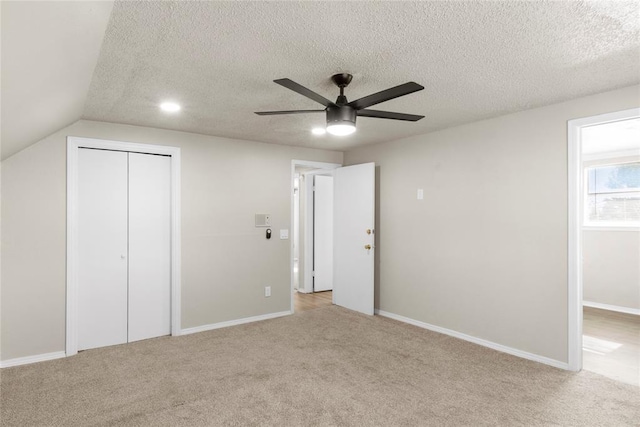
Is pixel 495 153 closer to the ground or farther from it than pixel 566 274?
farther from it

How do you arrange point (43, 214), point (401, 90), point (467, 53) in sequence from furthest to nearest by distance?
point (43, 214)
point (467, 53)
point (401, 90)

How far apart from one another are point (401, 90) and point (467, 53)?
531mm

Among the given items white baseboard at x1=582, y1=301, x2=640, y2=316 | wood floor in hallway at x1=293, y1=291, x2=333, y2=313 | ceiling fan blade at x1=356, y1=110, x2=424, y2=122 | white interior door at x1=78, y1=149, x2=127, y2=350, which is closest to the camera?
ceiling fan blade at x1=356, y1=110, x2=424, y2=122

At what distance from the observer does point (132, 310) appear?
388cm

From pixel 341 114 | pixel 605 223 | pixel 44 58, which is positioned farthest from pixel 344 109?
pixel 605 223

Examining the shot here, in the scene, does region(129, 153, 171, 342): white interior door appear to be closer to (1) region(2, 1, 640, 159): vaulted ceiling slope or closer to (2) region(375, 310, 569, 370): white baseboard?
(1) region(2, 1, 640, 159): vaulted ceiling slope

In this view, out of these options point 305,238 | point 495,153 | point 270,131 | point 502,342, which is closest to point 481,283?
point 502,342

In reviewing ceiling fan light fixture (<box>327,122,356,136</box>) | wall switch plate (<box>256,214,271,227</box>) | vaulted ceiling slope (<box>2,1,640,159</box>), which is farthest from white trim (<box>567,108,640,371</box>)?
wall switch plate (<box>256,214,271,227</box>)

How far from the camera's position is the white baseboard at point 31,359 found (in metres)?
3.17

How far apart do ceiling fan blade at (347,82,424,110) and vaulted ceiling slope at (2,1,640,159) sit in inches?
10.0

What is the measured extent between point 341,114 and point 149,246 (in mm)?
2823

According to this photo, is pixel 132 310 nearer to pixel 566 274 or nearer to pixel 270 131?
pixel 270 131

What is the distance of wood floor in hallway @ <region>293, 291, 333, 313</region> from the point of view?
531 cm

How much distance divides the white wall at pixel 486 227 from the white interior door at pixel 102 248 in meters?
3.20
